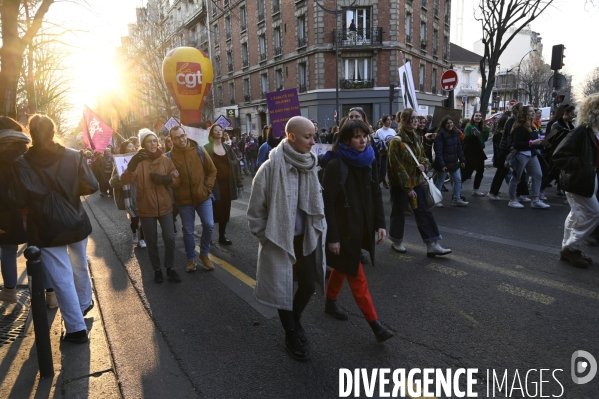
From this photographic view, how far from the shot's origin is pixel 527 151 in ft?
25.6

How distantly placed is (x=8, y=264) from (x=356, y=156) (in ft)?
12.8

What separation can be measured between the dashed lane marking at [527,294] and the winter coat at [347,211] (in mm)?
1918

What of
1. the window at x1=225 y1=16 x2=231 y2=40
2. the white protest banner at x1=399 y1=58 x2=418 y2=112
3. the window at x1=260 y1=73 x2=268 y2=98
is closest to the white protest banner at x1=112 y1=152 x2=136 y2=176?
the white protest banner at x1=399 y1=58 x2=418 y2=112

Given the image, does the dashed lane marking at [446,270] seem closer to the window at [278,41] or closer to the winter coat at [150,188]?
the winter coat at [150,188]

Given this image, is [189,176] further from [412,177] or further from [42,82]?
[42,82]

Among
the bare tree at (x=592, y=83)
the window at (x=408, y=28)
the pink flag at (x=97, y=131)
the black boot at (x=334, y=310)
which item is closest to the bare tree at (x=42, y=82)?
the pink flag at (x=97, y=131)

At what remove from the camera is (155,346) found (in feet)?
11.2

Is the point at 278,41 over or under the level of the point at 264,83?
over

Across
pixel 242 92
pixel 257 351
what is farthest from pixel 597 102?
pixel 242 92

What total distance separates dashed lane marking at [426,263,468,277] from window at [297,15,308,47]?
28091 mm

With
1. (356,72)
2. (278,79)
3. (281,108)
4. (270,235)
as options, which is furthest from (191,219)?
(278,79)

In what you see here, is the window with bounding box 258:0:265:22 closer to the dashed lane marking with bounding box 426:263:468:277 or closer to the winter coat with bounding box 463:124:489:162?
the winter coat with bounding box 463:124:489:162

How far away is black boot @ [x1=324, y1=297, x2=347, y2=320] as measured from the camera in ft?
12.2

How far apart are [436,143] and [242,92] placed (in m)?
34.1
